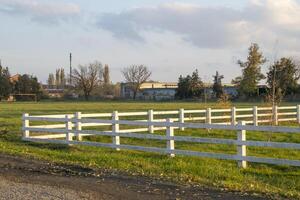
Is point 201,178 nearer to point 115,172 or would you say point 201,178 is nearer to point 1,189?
point 115,172

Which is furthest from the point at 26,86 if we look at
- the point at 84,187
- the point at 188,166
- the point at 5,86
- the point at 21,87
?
the point at 84,187

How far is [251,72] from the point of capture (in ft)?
268

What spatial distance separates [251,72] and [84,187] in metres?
74.0

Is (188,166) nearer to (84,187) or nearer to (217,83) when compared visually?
(84,187)

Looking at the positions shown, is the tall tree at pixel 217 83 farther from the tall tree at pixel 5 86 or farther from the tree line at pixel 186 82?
the tall tree at pixel 5 86

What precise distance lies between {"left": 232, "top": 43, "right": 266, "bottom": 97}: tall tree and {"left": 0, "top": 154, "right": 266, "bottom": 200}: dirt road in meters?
70.6

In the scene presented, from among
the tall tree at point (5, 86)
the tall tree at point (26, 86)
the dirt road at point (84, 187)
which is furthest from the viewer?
the tall tree at point (26, 86)

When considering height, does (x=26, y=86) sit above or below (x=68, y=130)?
above

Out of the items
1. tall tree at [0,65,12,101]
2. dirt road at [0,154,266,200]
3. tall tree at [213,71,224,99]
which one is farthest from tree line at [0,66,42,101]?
dirt road at [0,154,266,200]

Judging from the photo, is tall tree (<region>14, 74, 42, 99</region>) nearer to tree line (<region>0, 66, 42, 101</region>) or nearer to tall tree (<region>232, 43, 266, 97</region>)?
tree line (<region>0, 66, 42, 101</region>)

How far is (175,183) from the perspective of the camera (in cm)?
1038

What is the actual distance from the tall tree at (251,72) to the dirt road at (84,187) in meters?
70.6

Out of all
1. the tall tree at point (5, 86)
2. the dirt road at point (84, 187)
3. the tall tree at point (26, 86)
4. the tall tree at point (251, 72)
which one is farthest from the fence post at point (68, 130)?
the tall tree at point (26, 86)

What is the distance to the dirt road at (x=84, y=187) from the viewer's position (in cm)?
884
